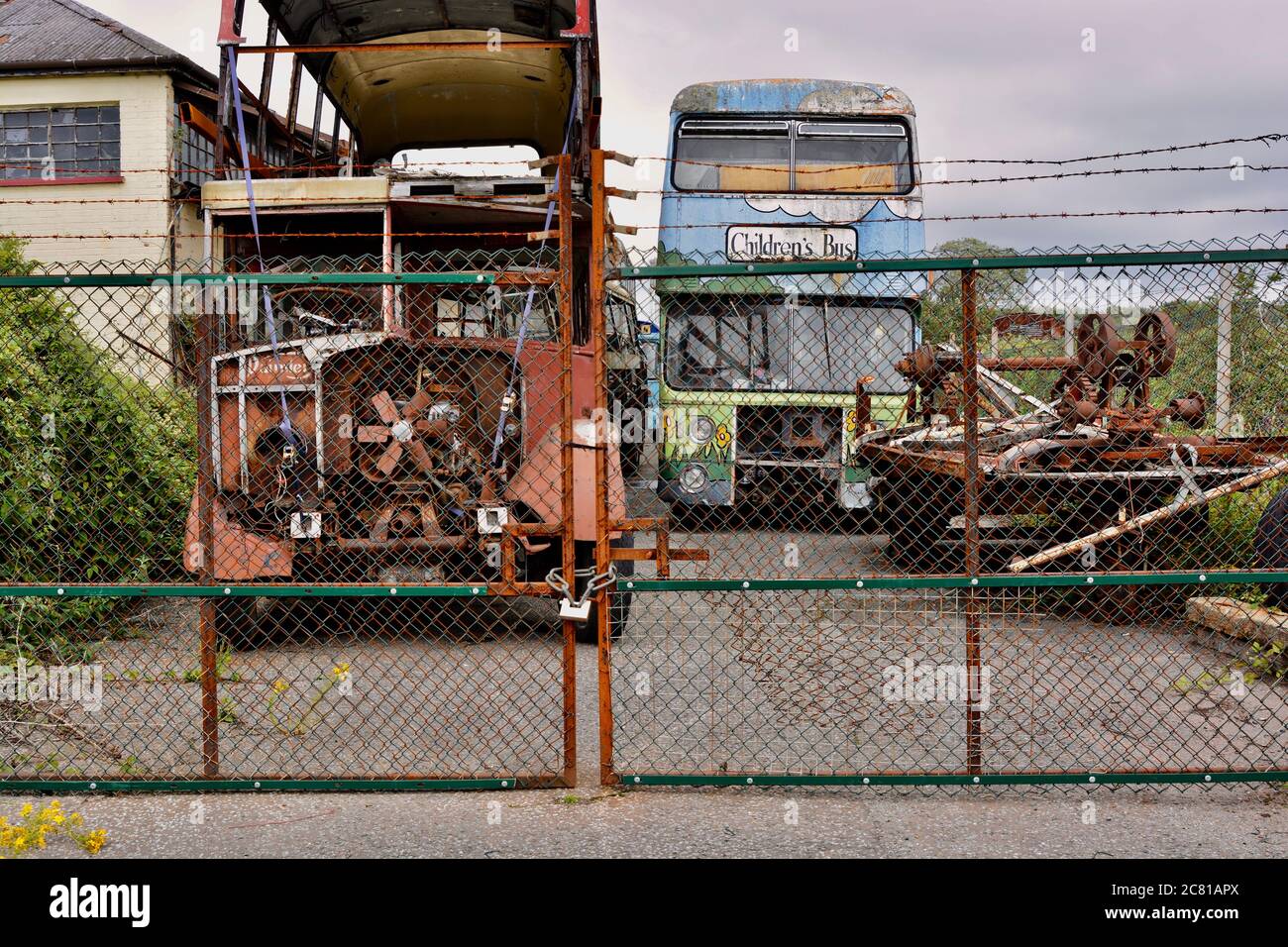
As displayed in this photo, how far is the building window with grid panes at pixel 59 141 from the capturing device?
1931cm

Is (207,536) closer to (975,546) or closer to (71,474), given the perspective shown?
(975,546)

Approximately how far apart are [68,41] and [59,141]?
202 centimetres

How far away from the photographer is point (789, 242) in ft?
36.0

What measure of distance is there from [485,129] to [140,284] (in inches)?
227

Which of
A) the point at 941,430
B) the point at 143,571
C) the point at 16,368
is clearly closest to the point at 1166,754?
the point at 941,430

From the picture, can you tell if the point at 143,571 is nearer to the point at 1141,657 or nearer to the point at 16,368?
the point at 16,368

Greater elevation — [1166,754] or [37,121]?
[37,121]

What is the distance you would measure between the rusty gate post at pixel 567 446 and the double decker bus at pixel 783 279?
6473 mm

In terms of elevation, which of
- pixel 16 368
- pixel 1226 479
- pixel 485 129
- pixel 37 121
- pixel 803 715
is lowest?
pixel 803 715

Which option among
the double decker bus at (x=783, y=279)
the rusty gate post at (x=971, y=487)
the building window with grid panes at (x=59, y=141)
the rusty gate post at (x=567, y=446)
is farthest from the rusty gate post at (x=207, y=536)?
the building window with grid panes at (x=59, y=141)

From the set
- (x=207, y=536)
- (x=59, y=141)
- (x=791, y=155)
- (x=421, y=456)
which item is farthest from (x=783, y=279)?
(x=59, y=141)

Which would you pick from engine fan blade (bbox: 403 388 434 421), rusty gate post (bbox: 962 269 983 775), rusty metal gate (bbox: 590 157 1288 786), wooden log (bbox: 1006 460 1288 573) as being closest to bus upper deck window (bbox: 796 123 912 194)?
rusty metal gate (bbox: 590 157 1288 786)

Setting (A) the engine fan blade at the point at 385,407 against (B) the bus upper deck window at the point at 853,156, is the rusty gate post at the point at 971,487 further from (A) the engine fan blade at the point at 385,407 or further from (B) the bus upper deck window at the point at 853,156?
(B) the bus upper deck window at the point at 853,156

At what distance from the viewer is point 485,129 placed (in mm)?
9438
